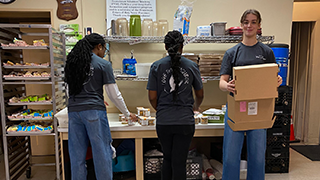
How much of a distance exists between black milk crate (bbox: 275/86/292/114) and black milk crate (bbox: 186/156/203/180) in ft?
3.73

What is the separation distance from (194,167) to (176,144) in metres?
0.95

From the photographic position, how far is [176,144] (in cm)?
166

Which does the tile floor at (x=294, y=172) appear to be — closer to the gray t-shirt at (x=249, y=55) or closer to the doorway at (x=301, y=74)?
the doorway at (x=301, y=74)

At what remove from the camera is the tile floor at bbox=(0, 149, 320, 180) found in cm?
261

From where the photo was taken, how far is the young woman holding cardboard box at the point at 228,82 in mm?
1749

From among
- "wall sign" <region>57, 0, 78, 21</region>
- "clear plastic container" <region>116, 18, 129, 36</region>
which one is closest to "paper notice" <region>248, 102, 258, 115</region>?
"clear plastic container" <region>116, 18, 129, 36</region>

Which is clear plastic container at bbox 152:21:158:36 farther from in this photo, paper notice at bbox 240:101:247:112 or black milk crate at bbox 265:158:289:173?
black milk crate at bbox 265:158:289:173

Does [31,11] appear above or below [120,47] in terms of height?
above

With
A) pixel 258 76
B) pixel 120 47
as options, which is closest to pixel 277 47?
pixel 258 76

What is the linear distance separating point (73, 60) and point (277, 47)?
2201 mm

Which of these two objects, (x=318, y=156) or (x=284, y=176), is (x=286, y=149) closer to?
(x=284, y=176)

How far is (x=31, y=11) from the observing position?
2.80m

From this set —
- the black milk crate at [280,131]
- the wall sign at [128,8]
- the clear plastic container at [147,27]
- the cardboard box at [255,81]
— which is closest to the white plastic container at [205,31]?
the clear plastic container at [147,27]

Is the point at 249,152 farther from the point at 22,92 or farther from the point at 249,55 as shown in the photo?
the point at 22,92
